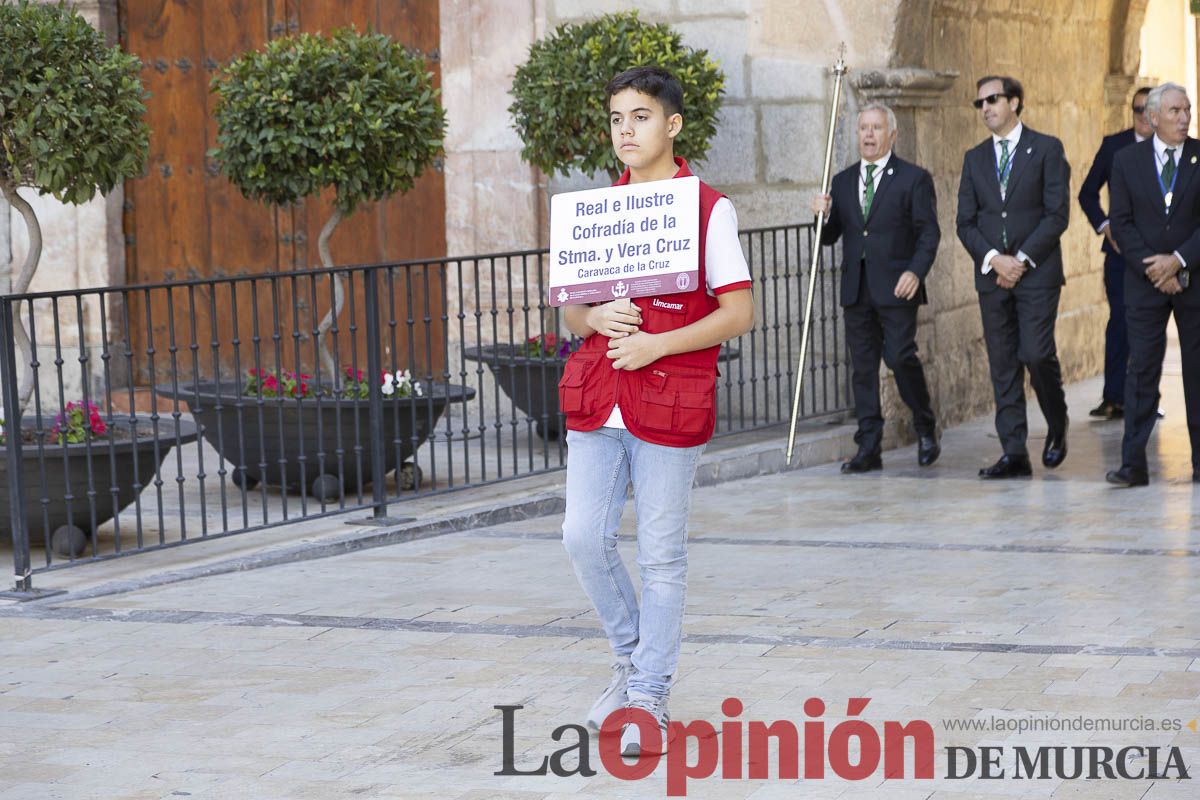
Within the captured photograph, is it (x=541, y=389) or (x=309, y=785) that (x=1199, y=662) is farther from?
(x=541, y=389)

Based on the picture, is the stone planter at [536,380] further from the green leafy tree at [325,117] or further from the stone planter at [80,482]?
the stone planter at [80,482]

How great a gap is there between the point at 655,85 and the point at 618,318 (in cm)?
56

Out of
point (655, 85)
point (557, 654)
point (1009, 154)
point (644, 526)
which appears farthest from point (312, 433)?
point (655, 85)

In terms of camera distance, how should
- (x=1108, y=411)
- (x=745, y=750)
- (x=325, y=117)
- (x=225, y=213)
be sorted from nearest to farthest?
(x=745, y=750), (x=325, y=117), (x=1108, y=411), (x=225, y=213)

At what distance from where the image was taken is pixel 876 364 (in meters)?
9.51

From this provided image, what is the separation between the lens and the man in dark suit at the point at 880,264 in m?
9.30

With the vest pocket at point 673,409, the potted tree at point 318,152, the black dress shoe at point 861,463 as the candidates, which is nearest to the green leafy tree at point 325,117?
the potted tree at point 318,152

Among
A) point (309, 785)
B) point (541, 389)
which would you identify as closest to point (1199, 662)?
point (309, 785)

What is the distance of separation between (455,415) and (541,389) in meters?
1.89

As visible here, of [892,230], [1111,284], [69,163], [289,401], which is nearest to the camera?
[69,163]

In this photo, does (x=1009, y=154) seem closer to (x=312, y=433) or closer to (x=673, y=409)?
(x=312, y=433)

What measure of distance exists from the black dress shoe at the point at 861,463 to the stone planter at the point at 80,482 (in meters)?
3.53

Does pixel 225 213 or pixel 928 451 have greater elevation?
pixel 225 213

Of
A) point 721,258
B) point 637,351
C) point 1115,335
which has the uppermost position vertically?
point 721,258
